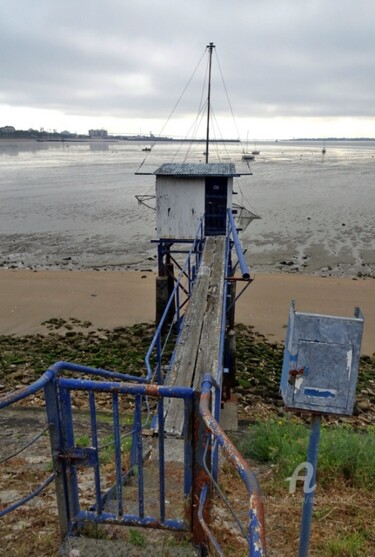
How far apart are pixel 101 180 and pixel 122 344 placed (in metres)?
58.4

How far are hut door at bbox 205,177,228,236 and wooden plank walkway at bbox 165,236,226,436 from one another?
5.11 m

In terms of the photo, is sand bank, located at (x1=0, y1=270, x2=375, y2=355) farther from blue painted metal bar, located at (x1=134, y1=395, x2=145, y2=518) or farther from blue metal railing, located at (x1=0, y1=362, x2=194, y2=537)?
blue metal railing, located at (x1=0, y1=362, x2=194, y2=537)

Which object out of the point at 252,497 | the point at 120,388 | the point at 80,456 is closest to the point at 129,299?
the point at 80,456

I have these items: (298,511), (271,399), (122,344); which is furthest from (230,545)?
(122,344)

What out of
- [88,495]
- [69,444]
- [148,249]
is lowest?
[148,249]

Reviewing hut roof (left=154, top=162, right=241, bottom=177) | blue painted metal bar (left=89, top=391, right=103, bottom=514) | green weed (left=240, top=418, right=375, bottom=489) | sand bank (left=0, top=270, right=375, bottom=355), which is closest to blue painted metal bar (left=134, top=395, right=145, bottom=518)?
blue painted metal bar (left=89, top=391, right=103, bottom=514)

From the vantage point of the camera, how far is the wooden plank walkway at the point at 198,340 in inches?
243

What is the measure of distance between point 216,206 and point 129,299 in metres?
5.69

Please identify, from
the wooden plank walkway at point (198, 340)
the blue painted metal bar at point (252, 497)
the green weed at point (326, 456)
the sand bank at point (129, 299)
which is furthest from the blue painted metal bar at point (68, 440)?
the sand bank at point (129, 299)

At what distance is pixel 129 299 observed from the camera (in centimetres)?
1934

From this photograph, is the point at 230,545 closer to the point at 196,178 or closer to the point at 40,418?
the point at 40,418

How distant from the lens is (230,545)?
352 cm

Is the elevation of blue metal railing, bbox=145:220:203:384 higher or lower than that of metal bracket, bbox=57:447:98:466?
lower

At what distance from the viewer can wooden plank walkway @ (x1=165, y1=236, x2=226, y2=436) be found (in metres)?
6.18
